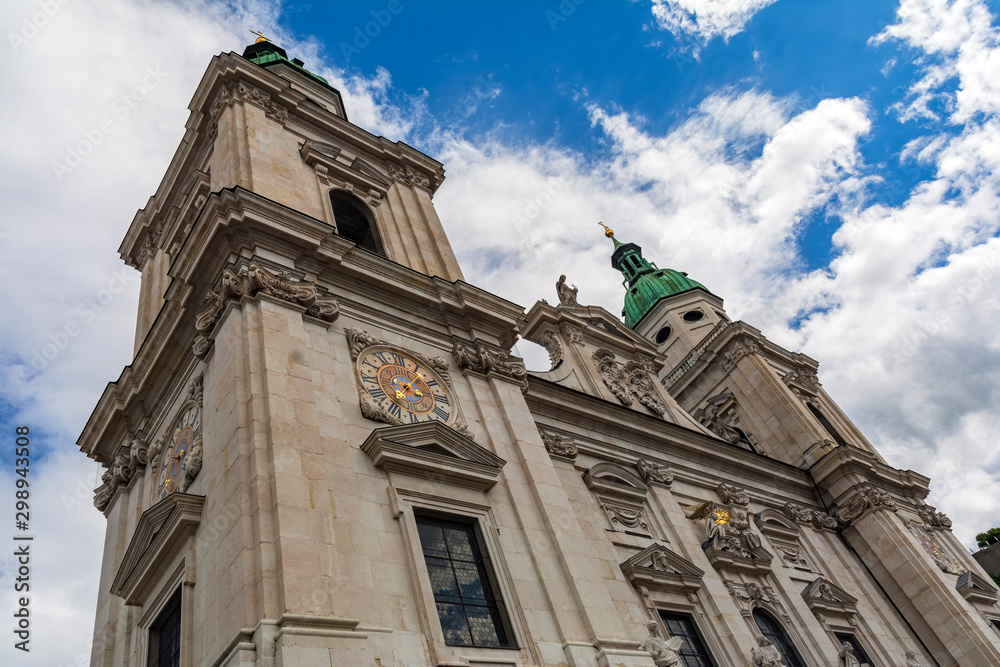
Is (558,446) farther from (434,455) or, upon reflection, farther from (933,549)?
(933,549)

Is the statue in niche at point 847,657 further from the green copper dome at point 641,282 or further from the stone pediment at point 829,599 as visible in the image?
the green copper dome at point 641,282

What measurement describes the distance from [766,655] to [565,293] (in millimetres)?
15191

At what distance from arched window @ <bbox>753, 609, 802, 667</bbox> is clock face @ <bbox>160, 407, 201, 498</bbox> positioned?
14.6 meters

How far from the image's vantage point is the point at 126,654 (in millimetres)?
13664

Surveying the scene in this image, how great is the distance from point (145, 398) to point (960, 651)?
83.0ft

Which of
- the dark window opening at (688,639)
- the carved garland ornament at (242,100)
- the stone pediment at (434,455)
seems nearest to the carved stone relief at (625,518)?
the dark window opening at (688,639)

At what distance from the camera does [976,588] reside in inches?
1075

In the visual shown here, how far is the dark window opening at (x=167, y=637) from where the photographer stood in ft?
40.7

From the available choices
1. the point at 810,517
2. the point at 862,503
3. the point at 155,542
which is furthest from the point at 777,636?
the point at 155,542

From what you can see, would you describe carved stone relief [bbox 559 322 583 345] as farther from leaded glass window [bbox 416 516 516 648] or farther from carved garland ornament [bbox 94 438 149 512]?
carved garland ornament [bbox 94 438 149 512]

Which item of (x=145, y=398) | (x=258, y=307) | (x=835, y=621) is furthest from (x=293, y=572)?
(x=835, y=621)

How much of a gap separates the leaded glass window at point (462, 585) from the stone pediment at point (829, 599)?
43.6 feet

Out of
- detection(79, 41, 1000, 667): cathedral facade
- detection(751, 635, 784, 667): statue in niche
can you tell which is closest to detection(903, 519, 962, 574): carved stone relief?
detection(79, 41, 1000, 667): cathedral facade

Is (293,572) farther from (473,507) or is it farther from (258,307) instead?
(258,307)
